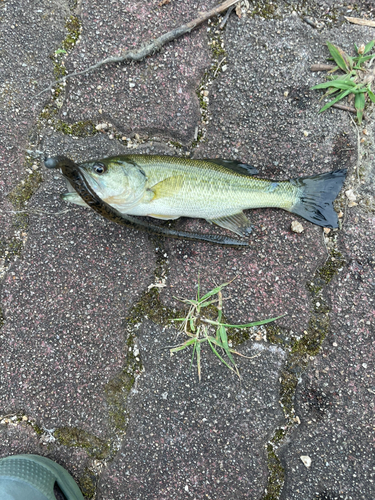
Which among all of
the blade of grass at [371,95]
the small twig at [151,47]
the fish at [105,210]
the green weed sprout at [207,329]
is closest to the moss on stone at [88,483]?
the green weed sprout at [207,329]

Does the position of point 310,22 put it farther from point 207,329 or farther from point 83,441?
point 83,441

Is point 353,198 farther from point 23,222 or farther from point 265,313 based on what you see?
point 23,222

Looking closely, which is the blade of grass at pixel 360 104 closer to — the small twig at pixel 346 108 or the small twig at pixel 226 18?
the small twig at pixel 346 108

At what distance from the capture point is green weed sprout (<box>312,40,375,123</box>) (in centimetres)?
320

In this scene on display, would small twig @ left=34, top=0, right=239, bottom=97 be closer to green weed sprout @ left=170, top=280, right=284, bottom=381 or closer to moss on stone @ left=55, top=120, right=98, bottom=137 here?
moss on stone @ left=55, top=120, right=98, bottom=137

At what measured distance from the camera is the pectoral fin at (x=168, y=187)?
2902mm

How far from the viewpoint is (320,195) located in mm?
3080

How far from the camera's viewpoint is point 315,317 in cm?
306

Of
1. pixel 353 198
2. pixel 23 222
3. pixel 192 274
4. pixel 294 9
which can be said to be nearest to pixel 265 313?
pixel 192 274

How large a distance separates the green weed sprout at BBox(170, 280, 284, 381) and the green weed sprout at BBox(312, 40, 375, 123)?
2265 mm

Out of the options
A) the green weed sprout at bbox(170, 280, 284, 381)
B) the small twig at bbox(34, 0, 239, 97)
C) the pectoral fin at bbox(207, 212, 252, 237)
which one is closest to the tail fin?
the pectoral fin at bbox(207, 212, 252, 237)

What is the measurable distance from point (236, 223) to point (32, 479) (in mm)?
2885

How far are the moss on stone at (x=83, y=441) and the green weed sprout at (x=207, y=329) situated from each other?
1051 millimetres

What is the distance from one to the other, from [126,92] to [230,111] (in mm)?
1085
